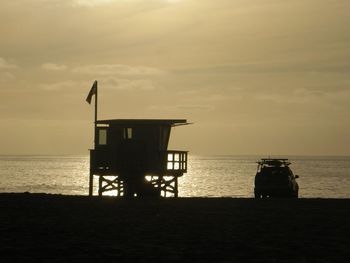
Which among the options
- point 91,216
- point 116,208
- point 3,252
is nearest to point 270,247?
point 3,252

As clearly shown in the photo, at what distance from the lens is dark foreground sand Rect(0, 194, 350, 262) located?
552 inches

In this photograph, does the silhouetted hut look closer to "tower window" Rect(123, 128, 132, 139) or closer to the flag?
"tower window" Rect(123, 128, 132, 139)

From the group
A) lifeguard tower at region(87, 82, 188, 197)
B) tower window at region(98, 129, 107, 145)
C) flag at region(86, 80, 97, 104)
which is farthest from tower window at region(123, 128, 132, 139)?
flag at region(86, 80, 97, 104)

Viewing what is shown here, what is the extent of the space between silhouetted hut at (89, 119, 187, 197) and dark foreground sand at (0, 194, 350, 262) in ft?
27.2

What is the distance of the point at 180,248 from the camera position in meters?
15.0

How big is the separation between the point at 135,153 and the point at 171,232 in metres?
18.3

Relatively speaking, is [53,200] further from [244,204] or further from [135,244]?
[135,244]

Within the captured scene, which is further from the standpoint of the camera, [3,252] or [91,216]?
[91,216]

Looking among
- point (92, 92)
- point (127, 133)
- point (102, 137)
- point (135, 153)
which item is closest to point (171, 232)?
point (135, 153)

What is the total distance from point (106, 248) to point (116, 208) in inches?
433

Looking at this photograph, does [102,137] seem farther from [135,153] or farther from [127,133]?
[135,153]

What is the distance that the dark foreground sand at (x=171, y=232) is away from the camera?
14031 mm

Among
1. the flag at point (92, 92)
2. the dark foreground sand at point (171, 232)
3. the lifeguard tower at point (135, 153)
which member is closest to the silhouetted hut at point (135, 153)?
the lifeguard tower at point (135, 153)

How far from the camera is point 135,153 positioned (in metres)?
36.0
